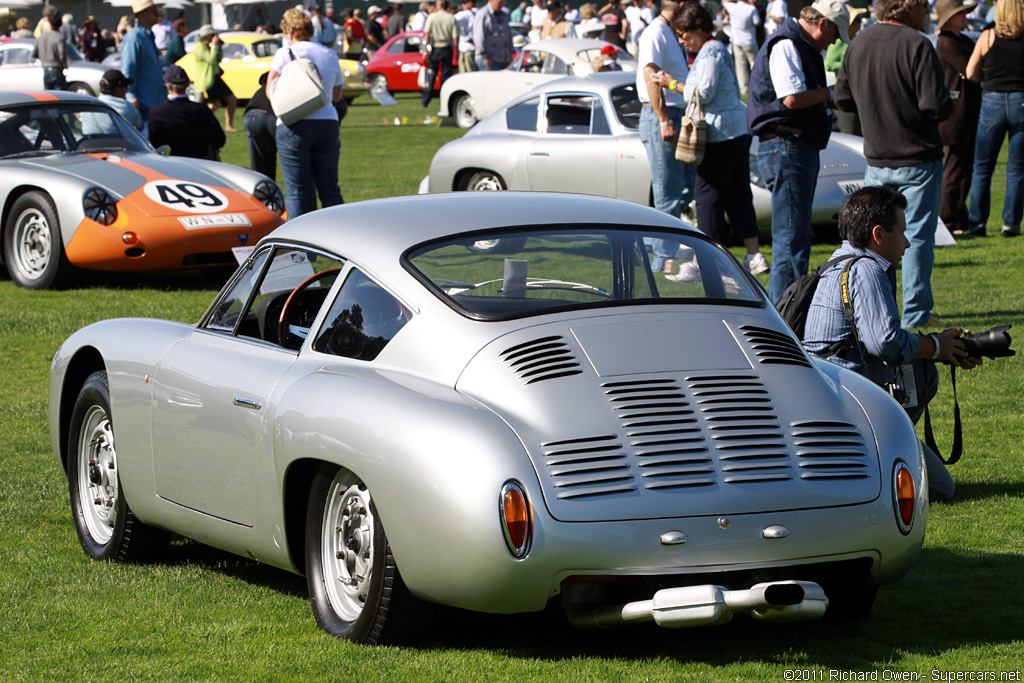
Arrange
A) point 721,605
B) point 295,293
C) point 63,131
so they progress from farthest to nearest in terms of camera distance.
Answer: point 63,131
point 295,293
point 721,605

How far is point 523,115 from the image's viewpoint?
14.4 metres

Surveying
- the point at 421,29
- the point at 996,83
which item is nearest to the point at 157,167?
the point at 996,83

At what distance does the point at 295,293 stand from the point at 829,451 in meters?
2.07

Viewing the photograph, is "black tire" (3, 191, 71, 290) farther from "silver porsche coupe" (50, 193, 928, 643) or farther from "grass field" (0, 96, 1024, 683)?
"silver porsche coupe" (50, 193, 928, 643)

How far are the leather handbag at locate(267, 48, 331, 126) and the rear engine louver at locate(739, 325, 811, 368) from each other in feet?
24.5

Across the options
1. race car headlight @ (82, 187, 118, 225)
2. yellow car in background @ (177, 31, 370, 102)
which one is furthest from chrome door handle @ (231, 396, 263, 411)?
yellow car in background @ (177, 31, 370, 102)

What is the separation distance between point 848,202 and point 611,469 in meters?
2.41

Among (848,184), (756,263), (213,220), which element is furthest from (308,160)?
(848,184)

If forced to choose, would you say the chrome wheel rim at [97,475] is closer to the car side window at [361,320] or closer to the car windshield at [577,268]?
the car side window at [361,320]

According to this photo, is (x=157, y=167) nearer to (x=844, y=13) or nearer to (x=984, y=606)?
(x=844, y=13)

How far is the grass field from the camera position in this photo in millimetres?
4113

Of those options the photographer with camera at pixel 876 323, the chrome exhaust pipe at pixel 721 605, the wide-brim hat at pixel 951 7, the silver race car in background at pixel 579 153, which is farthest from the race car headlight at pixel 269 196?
the chrome exhaust pipe at pixel 721 605

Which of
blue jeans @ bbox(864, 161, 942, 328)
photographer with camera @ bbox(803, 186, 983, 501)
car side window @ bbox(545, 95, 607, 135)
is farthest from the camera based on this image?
→ car side window @ bbox(545, 95, 607, 135)

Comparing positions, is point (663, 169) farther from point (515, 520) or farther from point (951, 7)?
point (515, 520)
